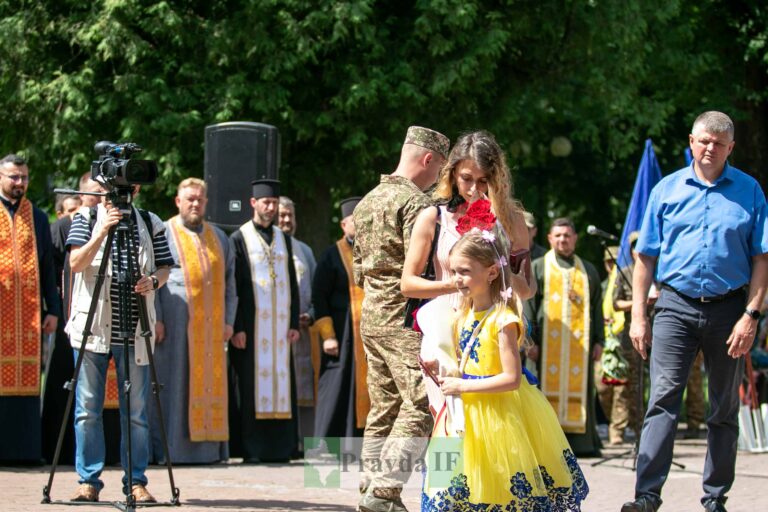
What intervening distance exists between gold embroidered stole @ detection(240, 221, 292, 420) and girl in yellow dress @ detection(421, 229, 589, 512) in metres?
5.67

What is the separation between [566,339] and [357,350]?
223 cm

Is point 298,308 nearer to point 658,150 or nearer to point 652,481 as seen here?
point 652,481

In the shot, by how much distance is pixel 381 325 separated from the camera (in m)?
7.67

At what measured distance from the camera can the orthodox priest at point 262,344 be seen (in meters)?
12.0

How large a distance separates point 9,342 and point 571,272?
5339 millimetres

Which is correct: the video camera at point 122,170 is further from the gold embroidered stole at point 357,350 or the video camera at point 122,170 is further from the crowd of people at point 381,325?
the gold embroidered stole at point 357,350

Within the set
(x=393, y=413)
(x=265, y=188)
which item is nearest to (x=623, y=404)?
(x=265, y=188)

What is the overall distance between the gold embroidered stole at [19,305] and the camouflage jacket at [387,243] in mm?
4002

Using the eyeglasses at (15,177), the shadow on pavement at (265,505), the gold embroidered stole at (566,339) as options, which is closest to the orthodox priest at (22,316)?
the eyeglasses at (15,177)

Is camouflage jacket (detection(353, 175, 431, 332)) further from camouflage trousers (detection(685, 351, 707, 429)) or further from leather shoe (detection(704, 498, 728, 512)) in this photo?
camouflage trousers (detection(685, 351, 707, 429))

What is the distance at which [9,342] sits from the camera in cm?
1081

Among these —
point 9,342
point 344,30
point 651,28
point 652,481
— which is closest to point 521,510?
point 652,481

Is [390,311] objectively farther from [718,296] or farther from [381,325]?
[718,296]

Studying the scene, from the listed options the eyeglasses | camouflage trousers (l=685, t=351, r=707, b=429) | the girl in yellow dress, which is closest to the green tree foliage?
camouflage trousers (l=685, t=351, r=707, b=429)
